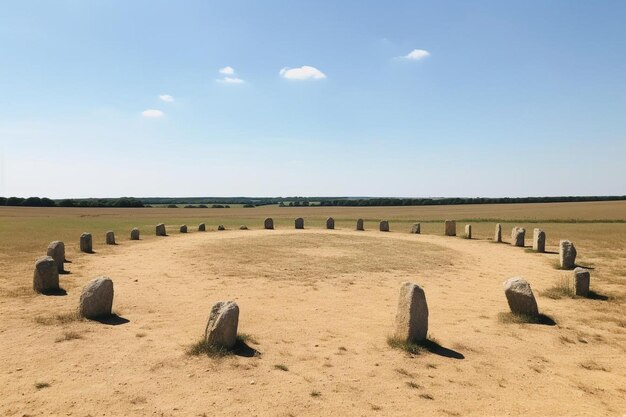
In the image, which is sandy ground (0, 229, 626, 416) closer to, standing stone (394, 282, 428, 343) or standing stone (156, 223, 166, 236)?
standing stone (394, 282, 428, 343)

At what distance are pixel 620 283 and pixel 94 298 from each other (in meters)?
17.4

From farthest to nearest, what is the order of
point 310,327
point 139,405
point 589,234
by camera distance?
Answer: point 589,234
point 310,327
point 139,405

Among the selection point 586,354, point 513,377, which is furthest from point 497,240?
point 513,377

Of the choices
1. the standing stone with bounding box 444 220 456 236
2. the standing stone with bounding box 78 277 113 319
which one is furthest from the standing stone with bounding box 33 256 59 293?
the standing stone with bounding box 444 220 456 236

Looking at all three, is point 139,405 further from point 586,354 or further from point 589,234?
point 589,234

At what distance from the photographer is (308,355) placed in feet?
26.6

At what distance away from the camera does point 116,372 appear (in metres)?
7.15

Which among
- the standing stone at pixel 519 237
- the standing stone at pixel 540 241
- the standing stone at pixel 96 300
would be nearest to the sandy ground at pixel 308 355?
the standing stone at pixel 96 300

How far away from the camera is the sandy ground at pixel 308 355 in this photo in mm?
6211

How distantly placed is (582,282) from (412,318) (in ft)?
24.8

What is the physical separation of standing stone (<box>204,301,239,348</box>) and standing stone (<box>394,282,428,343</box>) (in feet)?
11.6

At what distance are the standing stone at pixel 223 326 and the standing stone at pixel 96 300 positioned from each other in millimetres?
3768

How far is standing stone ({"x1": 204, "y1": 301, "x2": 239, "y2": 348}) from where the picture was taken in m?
8.18

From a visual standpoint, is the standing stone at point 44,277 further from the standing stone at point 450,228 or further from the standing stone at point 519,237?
the standing stone at point 450,228
